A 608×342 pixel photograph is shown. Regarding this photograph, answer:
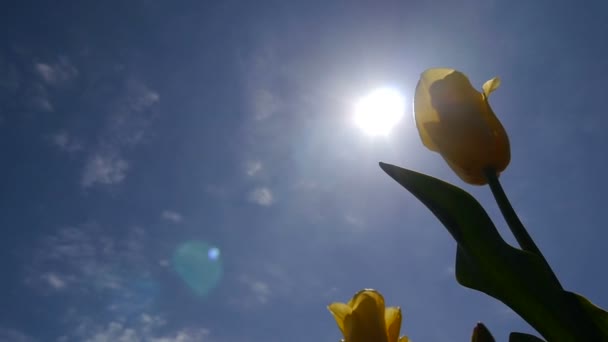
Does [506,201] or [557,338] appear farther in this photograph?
[506,201]

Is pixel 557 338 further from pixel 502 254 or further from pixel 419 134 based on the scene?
pixel 419 134

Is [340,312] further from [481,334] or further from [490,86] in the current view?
[490,86]

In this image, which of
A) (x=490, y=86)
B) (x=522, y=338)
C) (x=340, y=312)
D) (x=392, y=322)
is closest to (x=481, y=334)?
(x=522, y=338)

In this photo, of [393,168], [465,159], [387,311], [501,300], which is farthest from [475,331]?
[465,159]

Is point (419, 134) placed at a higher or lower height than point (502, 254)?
higher

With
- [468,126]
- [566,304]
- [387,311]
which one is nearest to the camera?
[566,304]

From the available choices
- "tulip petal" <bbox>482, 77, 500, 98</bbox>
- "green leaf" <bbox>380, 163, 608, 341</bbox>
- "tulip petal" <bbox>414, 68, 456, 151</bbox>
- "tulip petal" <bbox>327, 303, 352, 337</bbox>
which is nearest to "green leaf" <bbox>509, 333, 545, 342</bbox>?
"green leaf" <bbox>380, 163, 608, 341</bbox>

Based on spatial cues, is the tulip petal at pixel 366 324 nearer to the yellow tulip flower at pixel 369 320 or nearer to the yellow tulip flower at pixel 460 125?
the yellow tulip flower at pixel 369 320

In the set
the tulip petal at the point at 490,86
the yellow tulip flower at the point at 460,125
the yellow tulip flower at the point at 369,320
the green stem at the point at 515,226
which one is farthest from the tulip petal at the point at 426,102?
the yellow tulip flower at the point at 369,320

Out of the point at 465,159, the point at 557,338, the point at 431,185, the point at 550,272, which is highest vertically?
the point at 465,159
